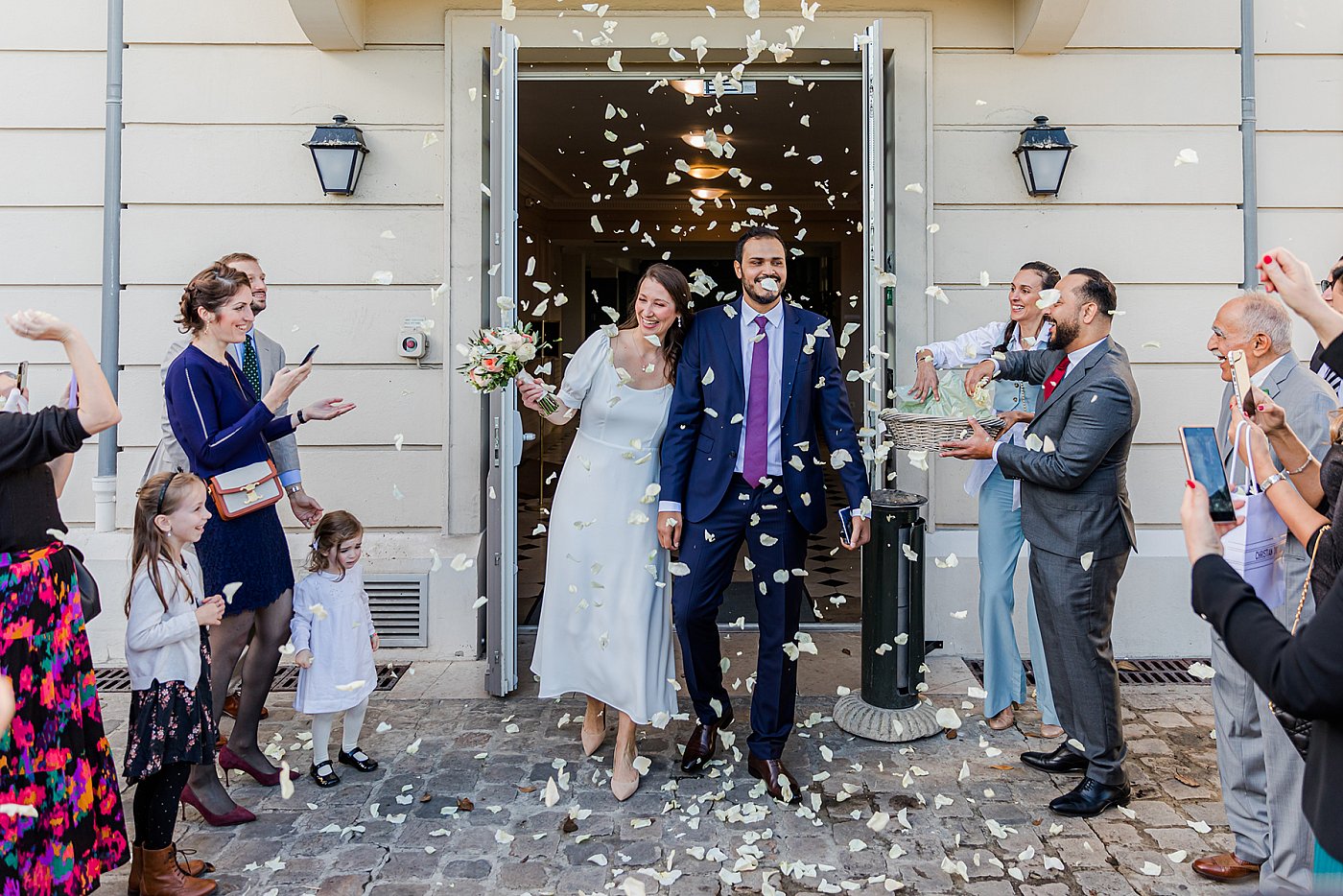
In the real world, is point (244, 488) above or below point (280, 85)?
below

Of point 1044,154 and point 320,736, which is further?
point 1044,154

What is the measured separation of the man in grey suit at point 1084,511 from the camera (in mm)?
3760

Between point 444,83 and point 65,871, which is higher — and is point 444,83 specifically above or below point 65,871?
above

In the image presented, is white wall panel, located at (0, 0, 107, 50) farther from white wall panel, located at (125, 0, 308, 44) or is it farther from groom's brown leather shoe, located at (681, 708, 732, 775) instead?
groom's brown leather shoe, located at (681, 708, 732, 775)

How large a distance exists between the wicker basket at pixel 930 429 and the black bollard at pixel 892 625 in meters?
0.49

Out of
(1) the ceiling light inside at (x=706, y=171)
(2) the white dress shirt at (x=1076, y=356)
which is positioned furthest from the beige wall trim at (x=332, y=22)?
(1) the ceiling light inside at (x=706, y=171)

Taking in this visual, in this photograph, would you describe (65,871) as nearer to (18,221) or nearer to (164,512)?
(164,512)

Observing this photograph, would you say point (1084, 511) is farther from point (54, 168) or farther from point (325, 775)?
point (54, 168)

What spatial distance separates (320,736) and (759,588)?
189cm

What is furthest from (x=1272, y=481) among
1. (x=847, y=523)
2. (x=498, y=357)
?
(x=498, y=357)

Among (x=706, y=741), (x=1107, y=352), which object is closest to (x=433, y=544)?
(x=706, y=741)

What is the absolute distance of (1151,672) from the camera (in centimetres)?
547

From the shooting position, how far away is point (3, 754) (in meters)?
2.72

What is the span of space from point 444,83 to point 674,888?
15.0ft
